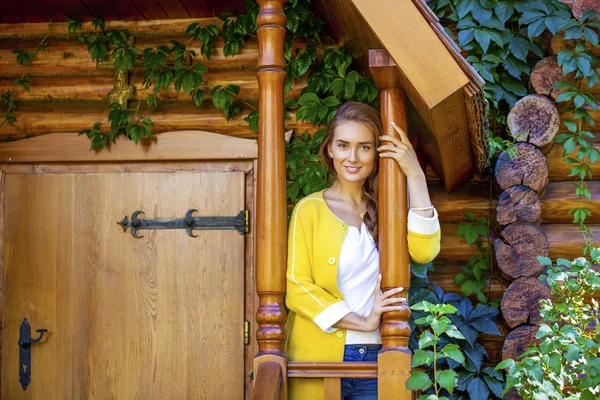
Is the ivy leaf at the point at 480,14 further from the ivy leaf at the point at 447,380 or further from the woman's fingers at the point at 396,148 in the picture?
the ivy leaf at the point at 447,380

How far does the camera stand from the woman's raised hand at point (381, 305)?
13.4ft

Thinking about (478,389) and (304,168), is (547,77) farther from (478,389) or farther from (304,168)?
(478,389)

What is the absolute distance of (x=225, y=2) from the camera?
5.36 m

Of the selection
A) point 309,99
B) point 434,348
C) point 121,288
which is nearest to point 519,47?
point 309,99

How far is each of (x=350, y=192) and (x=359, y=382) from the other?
0.95 meters

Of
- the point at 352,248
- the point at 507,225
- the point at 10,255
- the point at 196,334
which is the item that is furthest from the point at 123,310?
the point at 507,225

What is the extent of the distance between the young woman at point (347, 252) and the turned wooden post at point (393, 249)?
1.6 inches

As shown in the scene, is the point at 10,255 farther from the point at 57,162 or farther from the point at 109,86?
the point at 109,86

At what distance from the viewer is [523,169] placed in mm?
5082

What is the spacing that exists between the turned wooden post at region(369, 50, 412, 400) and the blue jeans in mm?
136

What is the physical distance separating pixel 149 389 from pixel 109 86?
1926 millimetres

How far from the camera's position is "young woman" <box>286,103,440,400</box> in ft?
13.5

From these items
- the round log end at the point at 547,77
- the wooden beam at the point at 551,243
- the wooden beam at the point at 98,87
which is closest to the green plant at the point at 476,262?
the wooden beam at the point at 551,243

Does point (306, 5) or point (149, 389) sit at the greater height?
point (306, 5)
